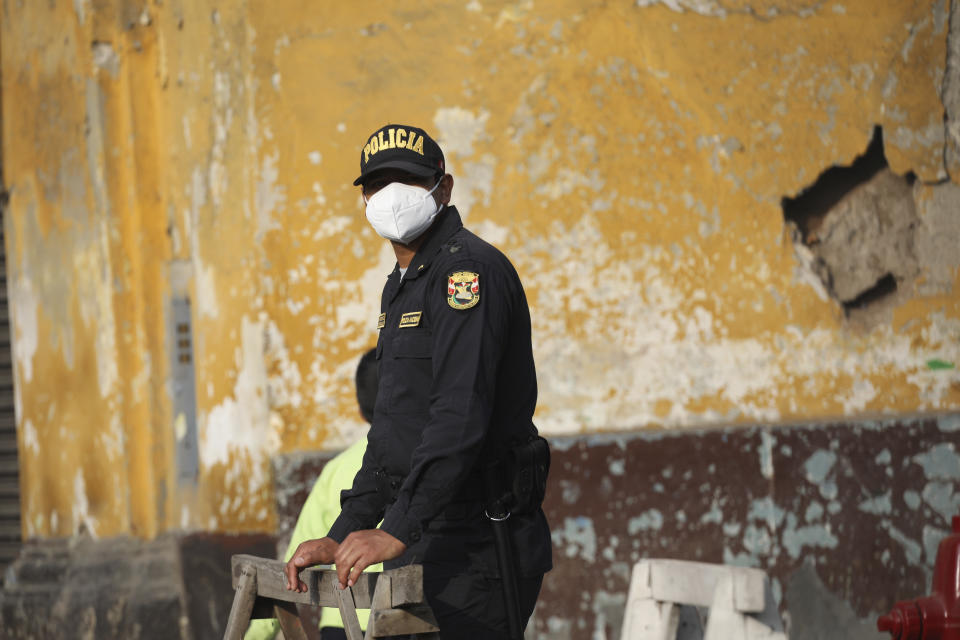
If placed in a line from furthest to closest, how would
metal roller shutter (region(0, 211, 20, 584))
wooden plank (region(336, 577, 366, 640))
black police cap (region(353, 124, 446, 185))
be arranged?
metal roller shutter (region(0, 211, 20, 584)) < black police cap (region(353, 124, 446, 185)) < wooden plank (region(336, 577, 366, 640))

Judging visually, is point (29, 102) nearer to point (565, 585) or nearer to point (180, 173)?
point (180, 173)

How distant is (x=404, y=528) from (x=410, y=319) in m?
0.44

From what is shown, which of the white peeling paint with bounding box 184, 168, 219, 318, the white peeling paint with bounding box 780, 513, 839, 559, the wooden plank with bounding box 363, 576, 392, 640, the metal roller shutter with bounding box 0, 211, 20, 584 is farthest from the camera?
the metal roller shutter with bounding box 0, 211, 20, 584

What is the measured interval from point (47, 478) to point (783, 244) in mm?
3931

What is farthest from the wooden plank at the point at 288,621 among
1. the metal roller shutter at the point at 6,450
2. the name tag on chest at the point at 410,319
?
the metal roller shutter at the point at 6,450

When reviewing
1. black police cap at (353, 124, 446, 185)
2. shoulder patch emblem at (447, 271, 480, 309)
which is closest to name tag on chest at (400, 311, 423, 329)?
shoulder patch emblem at (447, 271, 480, 309)

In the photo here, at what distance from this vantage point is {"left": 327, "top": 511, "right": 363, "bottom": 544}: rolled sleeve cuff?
2562mm

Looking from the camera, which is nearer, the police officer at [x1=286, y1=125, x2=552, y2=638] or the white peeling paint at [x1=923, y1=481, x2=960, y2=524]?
the police officer at [x1=286, y1=125, x2=552, y2=638]

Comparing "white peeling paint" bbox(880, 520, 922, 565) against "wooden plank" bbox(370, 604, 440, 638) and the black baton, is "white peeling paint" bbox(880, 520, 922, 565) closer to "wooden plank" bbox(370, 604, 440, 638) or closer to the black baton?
the black baton

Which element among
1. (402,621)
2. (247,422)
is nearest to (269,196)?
(247,422)

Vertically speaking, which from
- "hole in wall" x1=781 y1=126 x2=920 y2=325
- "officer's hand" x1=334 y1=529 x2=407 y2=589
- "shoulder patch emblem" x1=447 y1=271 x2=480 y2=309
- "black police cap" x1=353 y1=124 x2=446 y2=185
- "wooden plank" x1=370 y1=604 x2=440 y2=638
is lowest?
"wooden plank" x1=370 y1=604 x2=440 y2=638

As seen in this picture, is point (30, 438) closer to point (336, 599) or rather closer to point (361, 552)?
point (336, 599)

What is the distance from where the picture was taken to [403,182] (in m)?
2.60

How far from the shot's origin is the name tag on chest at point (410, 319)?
2488mm
